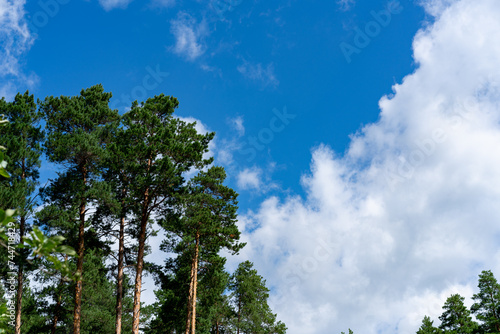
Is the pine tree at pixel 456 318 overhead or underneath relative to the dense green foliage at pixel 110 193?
underneath

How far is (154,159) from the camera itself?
18094 millimetres

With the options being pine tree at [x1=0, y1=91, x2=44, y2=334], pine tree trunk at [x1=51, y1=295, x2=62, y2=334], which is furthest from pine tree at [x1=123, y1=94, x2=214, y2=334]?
pine tree trunk at [x1=51, y1=295, x2=62, y2=334]

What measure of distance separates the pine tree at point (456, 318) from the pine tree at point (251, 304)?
14012mm

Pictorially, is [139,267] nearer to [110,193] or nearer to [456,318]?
[110,193]

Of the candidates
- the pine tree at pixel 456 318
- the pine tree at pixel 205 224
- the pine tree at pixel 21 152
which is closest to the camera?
the pine tree at pixel 21 152

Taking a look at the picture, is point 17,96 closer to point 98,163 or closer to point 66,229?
point 98,163

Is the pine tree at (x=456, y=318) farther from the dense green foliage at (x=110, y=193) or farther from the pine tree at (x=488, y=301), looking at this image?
the dense green foliage at (x=110, y=193)

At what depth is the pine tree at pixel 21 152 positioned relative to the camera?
1524 centimetres

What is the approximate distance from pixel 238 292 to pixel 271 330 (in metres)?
4.60

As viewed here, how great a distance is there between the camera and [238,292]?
35.3m

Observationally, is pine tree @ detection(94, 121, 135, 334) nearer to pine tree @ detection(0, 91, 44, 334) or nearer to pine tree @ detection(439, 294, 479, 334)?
pine tree @ detection(0, 91, 44, 334)

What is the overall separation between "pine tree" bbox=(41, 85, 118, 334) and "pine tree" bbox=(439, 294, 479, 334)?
2807 cm

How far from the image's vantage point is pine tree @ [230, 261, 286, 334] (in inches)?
1329

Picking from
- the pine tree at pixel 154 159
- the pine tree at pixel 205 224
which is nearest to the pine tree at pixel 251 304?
the pine tree at pixel 205 224
